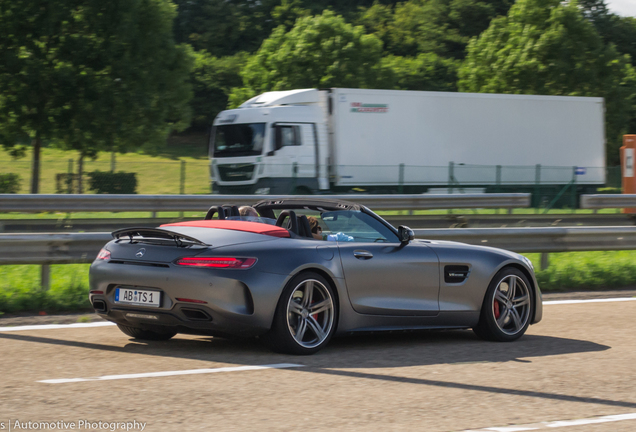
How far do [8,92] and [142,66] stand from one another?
4763 millimetres

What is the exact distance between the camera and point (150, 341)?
257 inches

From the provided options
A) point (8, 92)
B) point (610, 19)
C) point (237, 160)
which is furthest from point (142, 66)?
point (610, 19)

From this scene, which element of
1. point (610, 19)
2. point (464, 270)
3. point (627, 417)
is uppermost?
point (610, 19)

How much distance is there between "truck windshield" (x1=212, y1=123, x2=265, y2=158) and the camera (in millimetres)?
23125

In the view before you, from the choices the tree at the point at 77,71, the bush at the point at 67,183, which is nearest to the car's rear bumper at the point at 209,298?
the bush at the point at 67,183

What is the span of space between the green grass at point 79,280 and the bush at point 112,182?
477 inches

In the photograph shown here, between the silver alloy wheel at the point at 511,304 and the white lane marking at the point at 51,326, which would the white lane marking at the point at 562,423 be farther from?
A: the white lane marking at the point at 51,326

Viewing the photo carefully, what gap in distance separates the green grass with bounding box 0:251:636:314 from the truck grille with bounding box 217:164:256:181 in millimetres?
10808

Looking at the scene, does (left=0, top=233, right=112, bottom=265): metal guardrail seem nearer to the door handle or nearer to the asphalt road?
the asphalt road

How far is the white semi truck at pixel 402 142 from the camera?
23.2 metres

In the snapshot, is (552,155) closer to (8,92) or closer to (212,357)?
(8,92)

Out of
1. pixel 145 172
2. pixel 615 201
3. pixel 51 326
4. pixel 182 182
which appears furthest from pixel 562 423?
pixel 145 172

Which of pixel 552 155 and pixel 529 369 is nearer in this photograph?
pixel 529 369

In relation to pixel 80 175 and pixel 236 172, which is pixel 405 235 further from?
pixel 80 175
